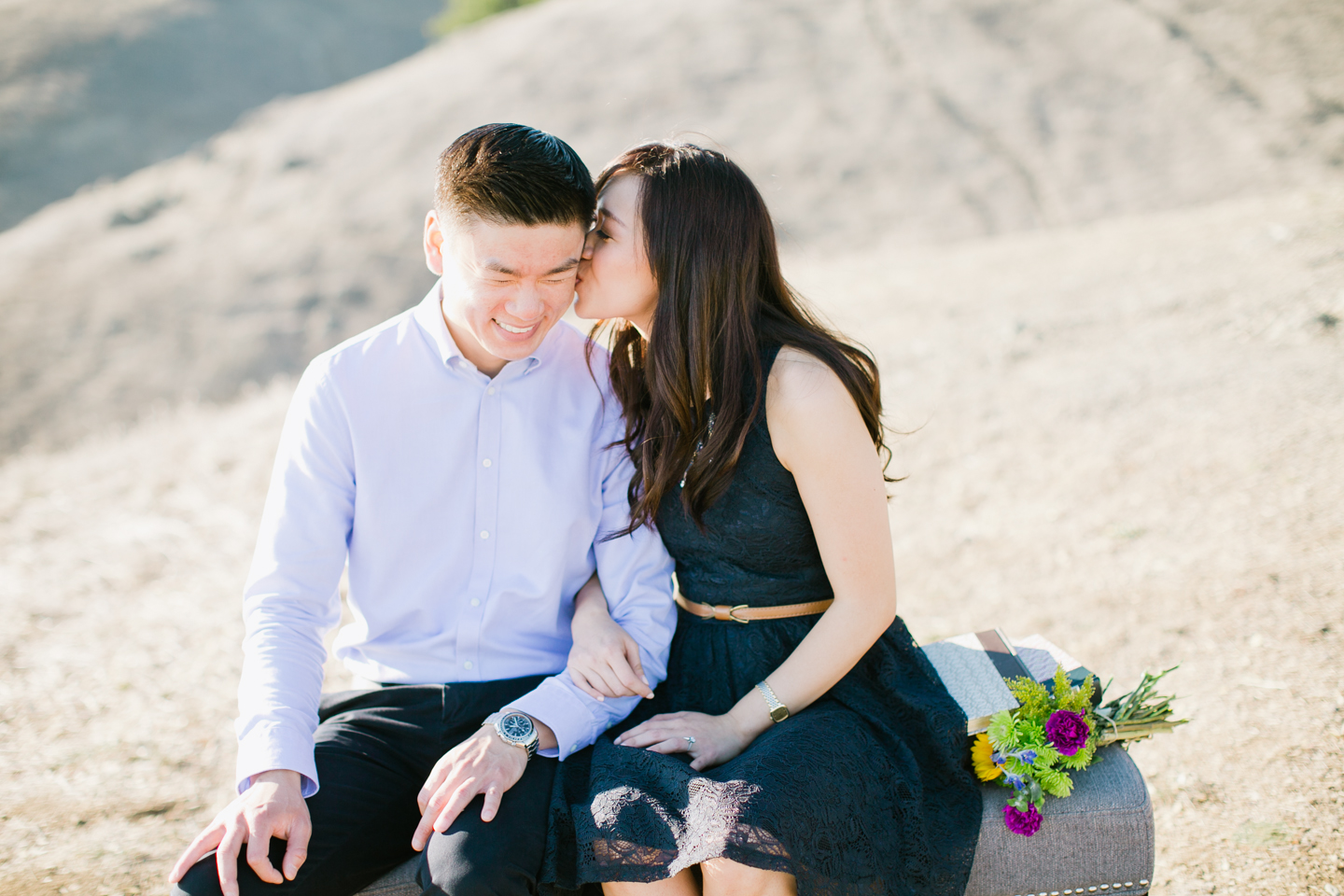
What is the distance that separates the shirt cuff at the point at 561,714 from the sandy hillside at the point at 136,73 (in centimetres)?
2930

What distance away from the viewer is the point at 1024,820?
210 cm

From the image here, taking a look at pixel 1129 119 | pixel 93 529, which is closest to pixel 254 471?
pixel 93 529

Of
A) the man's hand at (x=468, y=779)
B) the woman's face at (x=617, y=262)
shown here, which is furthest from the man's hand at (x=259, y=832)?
the woman's face at (x=617, y=262)

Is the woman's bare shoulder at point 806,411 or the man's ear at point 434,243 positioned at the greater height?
the man's ear at point 434,243

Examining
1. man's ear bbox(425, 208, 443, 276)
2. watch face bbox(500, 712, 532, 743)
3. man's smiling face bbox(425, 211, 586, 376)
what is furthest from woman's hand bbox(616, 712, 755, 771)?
man's ear bbox(425, 208, 443, 276)

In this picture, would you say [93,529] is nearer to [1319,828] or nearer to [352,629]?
[352,629]

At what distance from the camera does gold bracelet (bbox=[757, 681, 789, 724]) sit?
2.27 metres

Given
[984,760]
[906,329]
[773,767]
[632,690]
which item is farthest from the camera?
[906,329]

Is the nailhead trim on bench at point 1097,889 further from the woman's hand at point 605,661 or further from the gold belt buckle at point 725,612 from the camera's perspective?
the woman's hand at point 605,661

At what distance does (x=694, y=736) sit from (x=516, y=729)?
423 mm

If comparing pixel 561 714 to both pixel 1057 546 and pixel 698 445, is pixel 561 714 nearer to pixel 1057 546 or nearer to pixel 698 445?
pixel 698 445

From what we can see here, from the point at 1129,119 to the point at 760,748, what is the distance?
73.3 feet

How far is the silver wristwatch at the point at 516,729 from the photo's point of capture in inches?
85.1

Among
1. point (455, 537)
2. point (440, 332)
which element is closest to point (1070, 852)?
point (455, 537)
